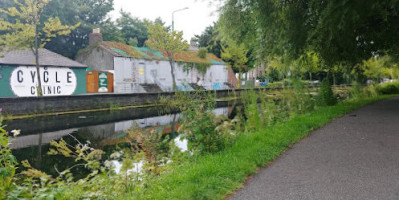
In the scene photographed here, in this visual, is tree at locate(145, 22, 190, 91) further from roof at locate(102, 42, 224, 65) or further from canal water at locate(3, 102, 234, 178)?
canal water at locate(3, 102, 234, 178)

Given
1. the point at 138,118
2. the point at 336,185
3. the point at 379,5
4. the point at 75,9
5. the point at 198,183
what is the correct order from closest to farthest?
the point at 336,185 < the point at 198,183 < the point at 379,5 < the point at 138,118 < the point at 75,9

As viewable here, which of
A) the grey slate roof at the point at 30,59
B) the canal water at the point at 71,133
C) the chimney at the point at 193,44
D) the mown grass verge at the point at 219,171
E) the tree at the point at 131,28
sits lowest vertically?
the canal water at the point at 71,133

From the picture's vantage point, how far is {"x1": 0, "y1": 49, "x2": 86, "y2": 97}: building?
24359 mm

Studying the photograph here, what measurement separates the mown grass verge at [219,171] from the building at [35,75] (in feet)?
73.2

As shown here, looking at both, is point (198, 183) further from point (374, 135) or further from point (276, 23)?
point (276, 23)

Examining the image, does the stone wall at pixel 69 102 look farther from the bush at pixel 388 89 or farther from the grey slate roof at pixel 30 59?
the bush at pixel 388 89

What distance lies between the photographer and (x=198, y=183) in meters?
4.13

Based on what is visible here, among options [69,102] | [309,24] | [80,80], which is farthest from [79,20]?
[309,24]

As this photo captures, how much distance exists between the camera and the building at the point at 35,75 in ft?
79.9

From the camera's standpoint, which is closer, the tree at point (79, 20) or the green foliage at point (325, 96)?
the green foliage at point (325, 96)

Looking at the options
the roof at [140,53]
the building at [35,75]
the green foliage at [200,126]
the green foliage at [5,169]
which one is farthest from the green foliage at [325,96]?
the roof at [140,53]

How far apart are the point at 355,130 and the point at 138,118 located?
12.6 m

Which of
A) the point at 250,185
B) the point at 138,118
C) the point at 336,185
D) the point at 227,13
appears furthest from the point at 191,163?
the point at 138,118

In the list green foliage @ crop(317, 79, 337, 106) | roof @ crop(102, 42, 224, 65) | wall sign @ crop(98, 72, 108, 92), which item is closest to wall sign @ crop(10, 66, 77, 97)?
wall sign @ crop(98, 72, 108, 92)
